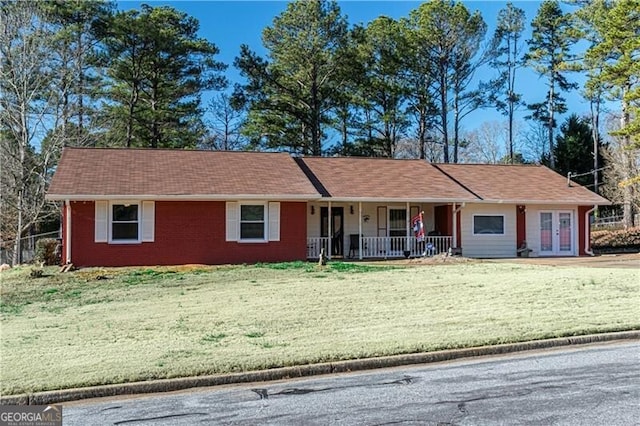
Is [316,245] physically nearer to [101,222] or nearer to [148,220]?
[148,220]

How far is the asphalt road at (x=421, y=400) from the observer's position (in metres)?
5.17

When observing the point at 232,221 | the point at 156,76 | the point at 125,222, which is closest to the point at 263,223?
the point at 232,221

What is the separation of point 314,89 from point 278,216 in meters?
15.7

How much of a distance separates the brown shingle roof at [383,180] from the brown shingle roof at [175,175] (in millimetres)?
1356

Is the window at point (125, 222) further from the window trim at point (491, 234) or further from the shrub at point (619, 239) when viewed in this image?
the shrub at point (619, 239)

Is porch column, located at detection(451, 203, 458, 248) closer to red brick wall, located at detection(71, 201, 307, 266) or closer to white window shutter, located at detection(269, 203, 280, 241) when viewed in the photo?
red brick wall, located at detection(71, 201, 307, 266)

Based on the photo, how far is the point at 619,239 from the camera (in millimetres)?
27562

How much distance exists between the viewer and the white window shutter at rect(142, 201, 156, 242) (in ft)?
61.1

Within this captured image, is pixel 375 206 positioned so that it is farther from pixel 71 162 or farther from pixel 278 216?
pixel 71 162

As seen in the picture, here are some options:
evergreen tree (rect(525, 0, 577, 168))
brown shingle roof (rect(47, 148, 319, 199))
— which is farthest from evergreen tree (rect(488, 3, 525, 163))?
brown shingle roof (rect(47, 148, 319, 199))

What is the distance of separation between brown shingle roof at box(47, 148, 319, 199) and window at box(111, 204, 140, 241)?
2.20ft

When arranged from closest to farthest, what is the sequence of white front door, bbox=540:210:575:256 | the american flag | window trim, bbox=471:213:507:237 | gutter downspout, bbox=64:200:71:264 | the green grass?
the green grass < gutter downspout, bbox=64:200:71:264 < the american flag < window trim, bbox=471:213:507:237 < white front door, bbox=540:210:575:256

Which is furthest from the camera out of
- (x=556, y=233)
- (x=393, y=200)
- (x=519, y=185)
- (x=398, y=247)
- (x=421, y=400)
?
(x=519, y=185)

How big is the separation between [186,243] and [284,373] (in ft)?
41.8
